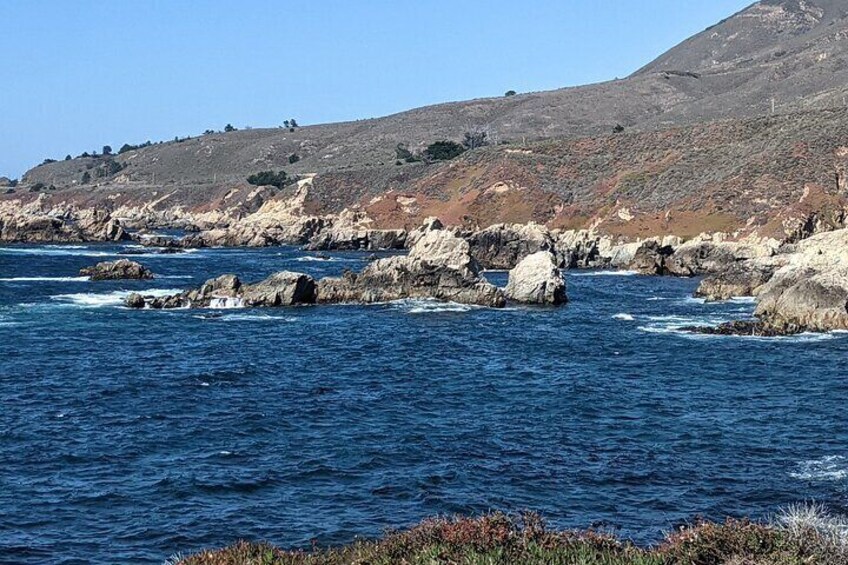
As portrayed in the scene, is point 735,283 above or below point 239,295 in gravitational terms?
below

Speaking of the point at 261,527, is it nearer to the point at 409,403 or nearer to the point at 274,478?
the point at 274,478

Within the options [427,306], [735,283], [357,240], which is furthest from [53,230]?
[735,283]

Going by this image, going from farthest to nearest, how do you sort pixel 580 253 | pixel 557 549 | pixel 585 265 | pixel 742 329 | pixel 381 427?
pixel 580 253 < pixel 585 265 < pixel 742 329 < pixel 381 427 < pixel 557 549

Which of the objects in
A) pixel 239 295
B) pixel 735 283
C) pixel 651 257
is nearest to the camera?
pixel 239 295

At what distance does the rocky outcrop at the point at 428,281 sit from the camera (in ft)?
226

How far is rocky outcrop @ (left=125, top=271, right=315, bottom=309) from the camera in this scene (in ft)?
219

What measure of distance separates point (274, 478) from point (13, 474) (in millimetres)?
7392

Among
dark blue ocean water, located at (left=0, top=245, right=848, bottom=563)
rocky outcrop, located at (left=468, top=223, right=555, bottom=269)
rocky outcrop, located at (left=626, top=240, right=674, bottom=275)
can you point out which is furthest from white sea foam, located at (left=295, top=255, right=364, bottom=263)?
dark blue ocean water, located at (left=0, top=245, right=848, bottom=563)

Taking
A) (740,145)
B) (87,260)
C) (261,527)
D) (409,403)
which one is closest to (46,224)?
(87,260)

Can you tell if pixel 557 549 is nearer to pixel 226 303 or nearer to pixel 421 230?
pixel 226 303

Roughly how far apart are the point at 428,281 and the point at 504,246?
32.8 m

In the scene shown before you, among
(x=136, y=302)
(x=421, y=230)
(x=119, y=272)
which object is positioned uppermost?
(x=421, y=230)

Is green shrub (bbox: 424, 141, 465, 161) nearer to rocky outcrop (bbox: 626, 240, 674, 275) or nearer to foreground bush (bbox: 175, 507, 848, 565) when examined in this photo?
rocky outcrop (bbox: 626, 240, 674, 275)

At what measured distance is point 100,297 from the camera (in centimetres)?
7181
